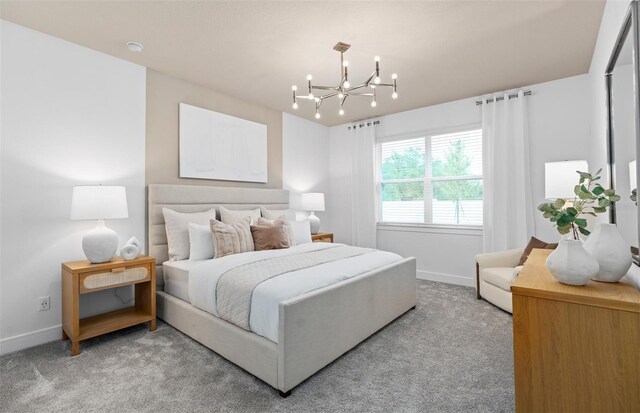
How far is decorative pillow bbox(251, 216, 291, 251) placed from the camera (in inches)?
127

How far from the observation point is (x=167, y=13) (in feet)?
7.48

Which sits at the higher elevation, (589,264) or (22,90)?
(22,90)

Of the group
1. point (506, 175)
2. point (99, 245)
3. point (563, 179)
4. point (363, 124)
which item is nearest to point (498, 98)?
point (506, 175)

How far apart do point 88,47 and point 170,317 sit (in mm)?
2599

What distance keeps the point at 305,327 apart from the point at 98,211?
6.37 ft

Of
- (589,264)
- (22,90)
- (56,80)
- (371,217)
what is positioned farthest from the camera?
(371,217)

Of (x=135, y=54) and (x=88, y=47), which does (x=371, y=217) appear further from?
(x=88, y=47)

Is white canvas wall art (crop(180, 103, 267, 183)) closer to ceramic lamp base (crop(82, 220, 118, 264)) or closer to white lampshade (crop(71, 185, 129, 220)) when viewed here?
white lampshade (crop(71, 185, 129, 220))

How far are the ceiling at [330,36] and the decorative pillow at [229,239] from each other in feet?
5.45

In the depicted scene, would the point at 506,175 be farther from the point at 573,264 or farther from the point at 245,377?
the point at 245,377

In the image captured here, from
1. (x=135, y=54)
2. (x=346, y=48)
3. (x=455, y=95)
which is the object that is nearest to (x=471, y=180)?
(x=455, y=95)

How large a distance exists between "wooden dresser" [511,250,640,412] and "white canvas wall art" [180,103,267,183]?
11.2 feet

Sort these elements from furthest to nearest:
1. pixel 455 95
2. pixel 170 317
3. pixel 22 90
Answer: pixel 455 95
pixel 170 317
pixel 22 90

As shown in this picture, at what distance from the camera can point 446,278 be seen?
4430mm
